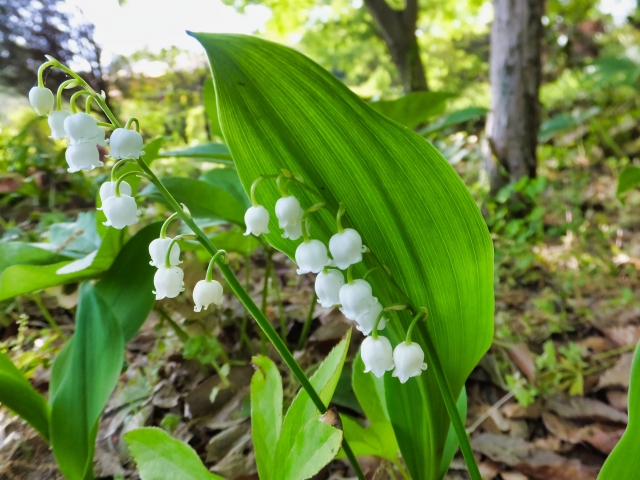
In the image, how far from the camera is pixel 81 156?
62 cm

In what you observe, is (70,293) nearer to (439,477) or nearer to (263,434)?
(263,434)

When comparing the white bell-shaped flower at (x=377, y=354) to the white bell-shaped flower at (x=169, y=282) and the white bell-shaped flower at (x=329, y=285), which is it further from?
the white bell-shaped flower at (x=169, y=282)

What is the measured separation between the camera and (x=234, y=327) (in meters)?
1.66

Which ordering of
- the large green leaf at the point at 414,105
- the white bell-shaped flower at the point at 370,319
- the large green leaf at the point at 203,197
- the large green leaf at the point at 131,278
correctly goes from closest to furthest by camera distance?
1. the white bell-shaped flower at the point at 370,319
2. the large green leaf at the point at 131,278
3. the large green leaf at the point at 203,197
4. the large green leaf at the point at 414,105

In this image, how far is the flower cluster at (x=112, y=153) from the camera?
0.59m

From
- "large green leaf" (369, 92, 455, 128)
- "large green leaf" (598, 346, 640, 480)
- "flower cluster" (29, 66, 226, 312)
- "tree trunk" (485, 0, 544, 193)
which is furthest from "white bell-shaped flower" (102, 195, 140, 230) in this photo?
"tree trunk" (485, 0, 544, 193)

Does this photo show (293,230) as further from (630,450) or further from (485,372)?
(485,372)

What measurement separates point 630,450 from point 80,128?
3.15ft

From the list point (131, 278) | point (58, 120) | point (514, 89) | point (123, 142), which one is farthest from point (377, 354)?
point (514, 89)

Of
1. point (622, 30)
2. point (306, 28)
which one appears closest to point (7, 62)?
point (306, 28)

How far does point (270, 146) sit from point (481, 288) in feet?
1.42

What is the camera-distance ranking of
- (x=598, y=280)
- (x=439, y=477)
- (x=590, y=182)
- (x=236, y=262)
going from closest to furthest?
1. (x=439, y=477)
2. (x=598, y=280)
3. (x=236, y=262)
4. (x=590, y=182)

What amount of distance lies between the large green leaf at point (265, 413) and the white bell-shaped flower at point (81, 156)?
45 cm

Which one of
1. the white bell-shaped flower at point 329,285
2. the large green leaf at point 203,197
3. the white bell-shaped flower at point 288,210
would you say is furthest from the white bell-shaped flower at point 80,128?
the large green leaf at point 203,197
